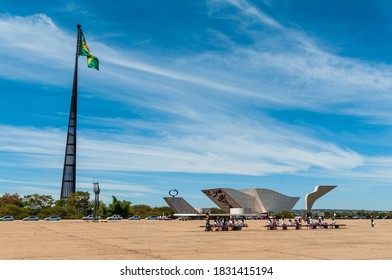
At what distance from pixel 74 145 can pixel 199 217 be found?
123ft

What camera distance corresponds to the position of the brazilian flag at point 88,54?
80.6m

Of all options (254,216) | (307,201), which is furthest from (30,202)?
(307,201)

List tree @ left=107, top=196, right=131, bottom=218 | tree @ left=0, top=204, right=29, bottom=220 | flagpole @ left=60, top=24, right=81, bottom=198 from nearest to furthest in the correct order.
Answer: tree @ left=0, top=204, right=29, bottom=220, tree @ left=107, top=196, right=131, bottom=218, flagpole @ left=60, top=24, right=81, bottom=198

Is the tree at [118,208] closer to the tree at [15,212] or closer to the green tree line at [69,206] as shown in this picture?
the green tree line at [69,206]

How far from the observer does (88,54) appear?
285 ft

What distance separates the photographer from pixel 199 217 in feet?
255

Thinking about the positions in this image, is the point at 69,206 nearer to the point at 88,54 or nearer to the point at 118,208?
the point at 118,208

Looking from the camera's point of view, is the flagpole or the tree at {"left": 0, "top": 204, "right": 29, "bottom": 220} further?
the flagpole

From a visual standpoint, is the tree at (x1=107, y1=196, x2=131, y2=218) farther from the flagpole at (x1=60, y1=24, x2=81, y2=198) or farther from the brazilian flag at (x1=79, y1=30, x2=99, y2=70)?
the brazilian flag at (x1=79, y1=30, x2=99, y2=70)

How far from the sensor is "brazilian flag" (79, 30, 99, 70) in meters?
80.6

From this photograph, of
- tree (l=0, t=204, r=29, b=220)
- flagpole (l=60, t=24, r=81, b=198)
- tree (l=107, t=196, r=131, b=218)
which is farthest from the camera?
flagpole (l=60, t=24, r=81, b=198)

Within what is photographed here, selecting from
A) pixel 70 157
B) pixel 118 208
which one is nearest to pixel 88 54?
pixel 70 157

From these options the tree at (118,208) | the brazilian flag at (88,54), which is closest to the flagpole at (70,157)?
the brazilian flag at (88,54)

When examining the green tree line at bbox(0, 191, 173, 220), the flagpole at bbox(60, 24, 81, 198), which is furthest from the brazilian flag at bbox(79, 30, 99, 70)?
the green tree line at bbox(0, 191, 173, 220)
